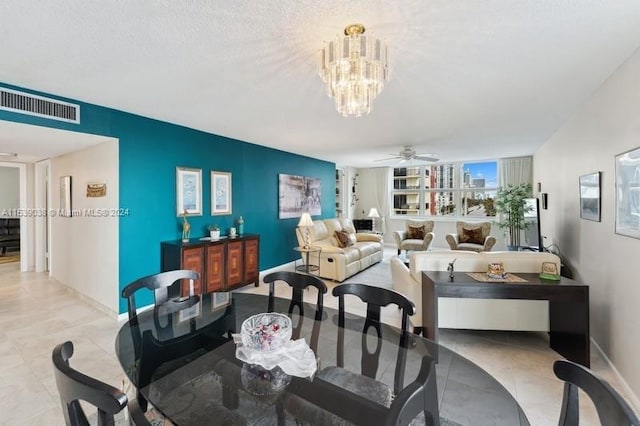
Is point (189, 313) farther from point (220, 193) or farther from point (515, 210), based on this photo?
point (515, 210)

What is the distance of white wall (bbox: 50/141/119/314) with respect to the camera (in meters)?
3.56

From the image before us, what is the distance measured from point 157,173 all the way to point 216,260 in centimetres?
137

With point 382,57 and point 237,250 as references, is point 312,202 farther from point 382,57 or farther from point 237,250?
point 382,57

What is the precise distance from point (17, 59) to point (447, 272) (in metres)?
3.93

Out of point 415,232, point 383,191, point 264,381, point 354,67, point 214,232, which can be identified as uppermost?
point 354,67

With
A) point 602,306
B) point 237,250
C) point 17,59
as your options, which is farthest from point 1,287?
point 602,306

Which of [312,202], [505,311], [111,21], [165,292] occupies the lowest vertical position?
[505,311]

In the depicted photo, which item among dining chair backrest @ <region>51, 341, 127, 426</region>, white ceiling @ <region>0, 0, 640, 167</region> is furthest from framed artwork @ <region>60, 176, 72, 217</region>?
dining chair backrest @ <region>51, 341, 127, 426</region>

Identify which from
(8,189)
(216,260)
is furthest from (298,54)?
(8,189)

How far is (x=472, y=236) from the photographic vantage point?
254 inches

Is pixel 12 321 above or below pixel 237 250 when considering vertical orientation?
below

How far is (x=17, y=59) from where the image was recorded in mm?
2176

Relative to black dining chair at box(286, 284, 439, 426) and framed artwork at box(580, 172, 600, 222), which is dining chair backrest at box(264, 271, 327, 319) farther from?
framed artwork at box(580, 172, 600, 222)

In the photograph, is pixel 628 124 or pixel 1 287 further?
pixel 1 287
